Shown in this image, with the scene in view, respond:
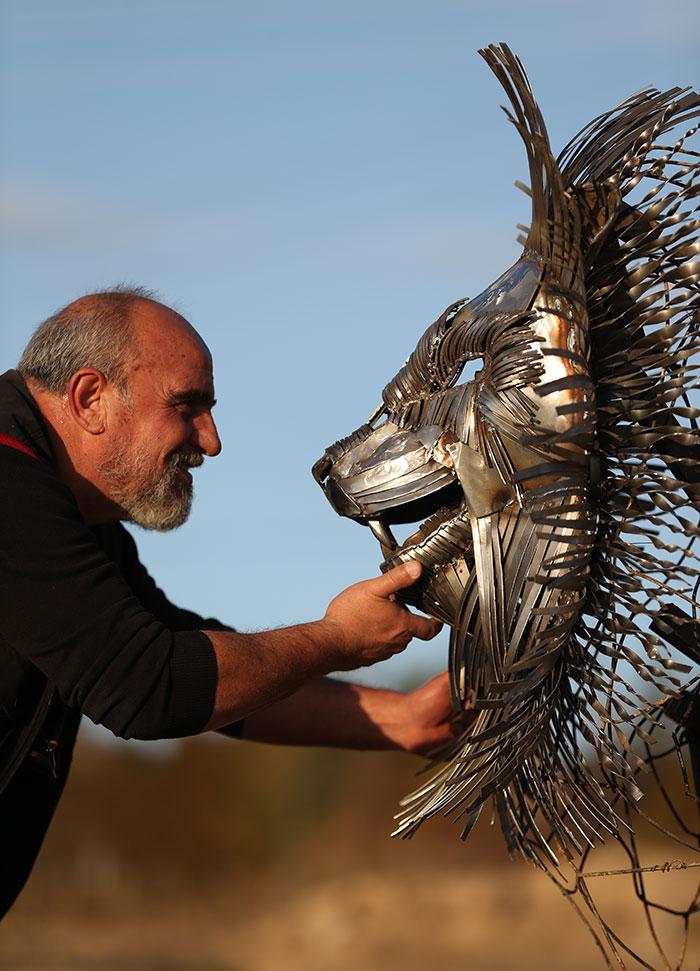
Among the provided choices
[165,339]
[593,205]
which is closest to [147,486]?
[165,339]

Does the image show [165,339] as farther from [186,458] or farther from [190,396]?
[186,458]

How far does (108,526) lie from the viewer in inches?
123

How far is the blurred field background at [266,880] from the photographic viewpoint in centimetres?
1588

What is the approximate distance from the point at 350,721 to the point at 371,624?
1.00 meters

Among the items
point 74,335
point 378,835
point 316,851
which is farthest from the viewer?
point 316,851

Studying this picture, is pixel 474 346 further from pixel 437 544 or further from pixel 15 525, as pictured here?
pixel 15 525

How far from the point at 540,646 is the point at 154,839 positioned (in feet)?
73.0

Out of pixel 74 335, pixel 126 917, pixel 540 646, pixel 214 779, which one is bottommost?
pixel 126 917

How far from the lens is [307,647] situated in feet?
7.61

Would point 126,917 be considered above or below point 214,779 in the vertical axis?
below

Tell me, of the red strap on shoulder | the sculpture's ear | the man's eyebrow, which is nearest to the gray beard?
the man's eyebrow

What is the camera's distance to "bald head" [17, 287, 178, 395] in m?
2.59

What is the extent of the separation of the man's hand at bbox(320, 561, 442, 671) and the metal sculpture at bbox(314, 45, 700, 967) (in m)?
0.14

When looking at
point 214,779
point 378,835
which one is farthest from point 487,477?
point 214,779
